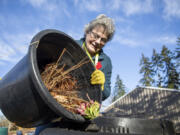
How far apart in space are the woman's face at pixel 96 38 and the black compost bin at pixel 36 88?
30 centimetres

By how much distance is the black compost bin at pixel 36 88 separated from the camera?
0.79m

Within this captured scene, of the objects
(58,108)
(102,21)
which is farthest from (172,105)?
(58,108)

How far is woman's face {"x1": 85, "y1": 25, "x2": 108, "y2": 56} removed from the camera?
153 centimetres

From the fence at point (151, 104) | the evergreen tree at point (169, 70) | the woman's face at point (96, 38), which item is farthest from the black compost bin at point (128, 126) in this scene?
the evergreen tree at point (169, 70)

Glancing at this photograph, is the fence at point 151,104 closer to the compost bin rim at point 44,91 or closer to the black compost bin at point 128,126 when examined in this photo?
the black compost bin at point 128,126

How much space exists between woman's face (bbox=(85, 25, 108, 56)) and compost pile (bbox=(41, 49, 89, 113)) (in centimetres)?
30

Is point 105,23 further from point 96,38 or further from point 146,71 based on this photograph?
point 146,71

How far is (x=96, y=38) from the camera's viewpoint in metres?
1.53

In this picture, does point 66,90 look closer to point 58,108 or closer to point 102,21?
point 58,108

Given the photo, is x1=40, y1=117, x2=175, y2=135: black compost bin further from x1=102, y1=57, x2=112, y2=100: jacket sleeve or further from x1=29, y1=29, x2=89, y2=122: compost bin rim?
x1=102, y1=57, x2=112, y2=100: jacket sleeve

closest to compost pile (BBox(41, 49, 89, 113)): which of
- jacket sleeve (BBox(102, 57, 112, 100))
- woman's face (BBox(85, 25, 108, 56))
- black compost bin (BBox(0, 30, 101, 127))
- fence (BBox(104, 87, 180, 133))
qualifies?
black compost bin (BBox(0, 30, 101, 127))

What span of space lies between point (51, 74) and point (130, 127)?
0.65 meters

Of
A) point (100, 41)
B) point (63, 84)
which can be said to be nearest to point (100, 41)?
point (100, 41)

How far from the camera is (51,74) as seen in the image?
3.78 ft
